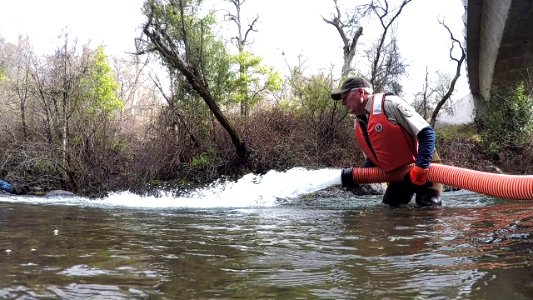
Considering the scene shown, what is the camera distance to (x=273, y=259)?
295cm

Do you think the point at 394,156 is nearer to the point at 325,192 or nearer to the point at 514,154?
the point at 325,192

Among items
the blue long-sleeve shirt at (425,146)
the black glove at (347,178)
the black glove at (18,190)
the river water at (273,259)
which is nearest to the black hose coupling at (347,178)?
the black glove at (347,178)

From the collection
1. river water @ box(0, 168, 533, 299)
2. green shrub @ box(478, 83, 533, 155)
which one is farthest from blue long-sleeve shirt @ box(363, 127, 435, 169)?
green shrub @ box(478, 83, 533, 155)

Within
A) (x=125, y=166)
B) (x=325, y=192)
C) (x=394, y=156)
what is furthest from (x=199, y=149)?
(x=394, y=156)

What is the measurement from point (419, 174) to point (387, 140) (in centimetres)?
60

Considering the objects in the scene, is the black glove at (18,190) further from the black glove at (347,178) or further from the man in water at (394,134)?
the man in water at (394,134)

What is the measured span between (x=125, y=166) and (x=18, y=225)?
10.8 meters

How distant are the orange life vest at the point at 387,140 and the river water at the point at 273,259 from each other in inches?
45.4

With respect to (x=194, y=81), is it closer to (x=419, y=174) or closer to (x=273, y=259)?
(x=419, y=174)

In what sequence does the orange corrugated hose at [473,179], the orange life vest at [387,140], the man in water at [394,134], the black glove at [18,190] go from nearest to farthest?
the orange corrugated hose at [473,179] → the man in water at [394,134] → the orange life vest at [387,140] → the black glove at [18,190]

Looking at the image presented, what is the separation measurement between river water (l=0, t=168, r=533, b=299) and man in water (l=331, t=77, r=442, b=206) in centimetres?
94

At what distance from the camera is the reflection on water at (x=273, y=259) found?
7.02 feet

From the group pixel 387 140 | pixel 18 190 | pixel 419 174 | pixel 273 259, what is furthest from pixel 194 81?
pixel 273 259

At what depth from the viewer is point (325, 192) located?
12.1m
